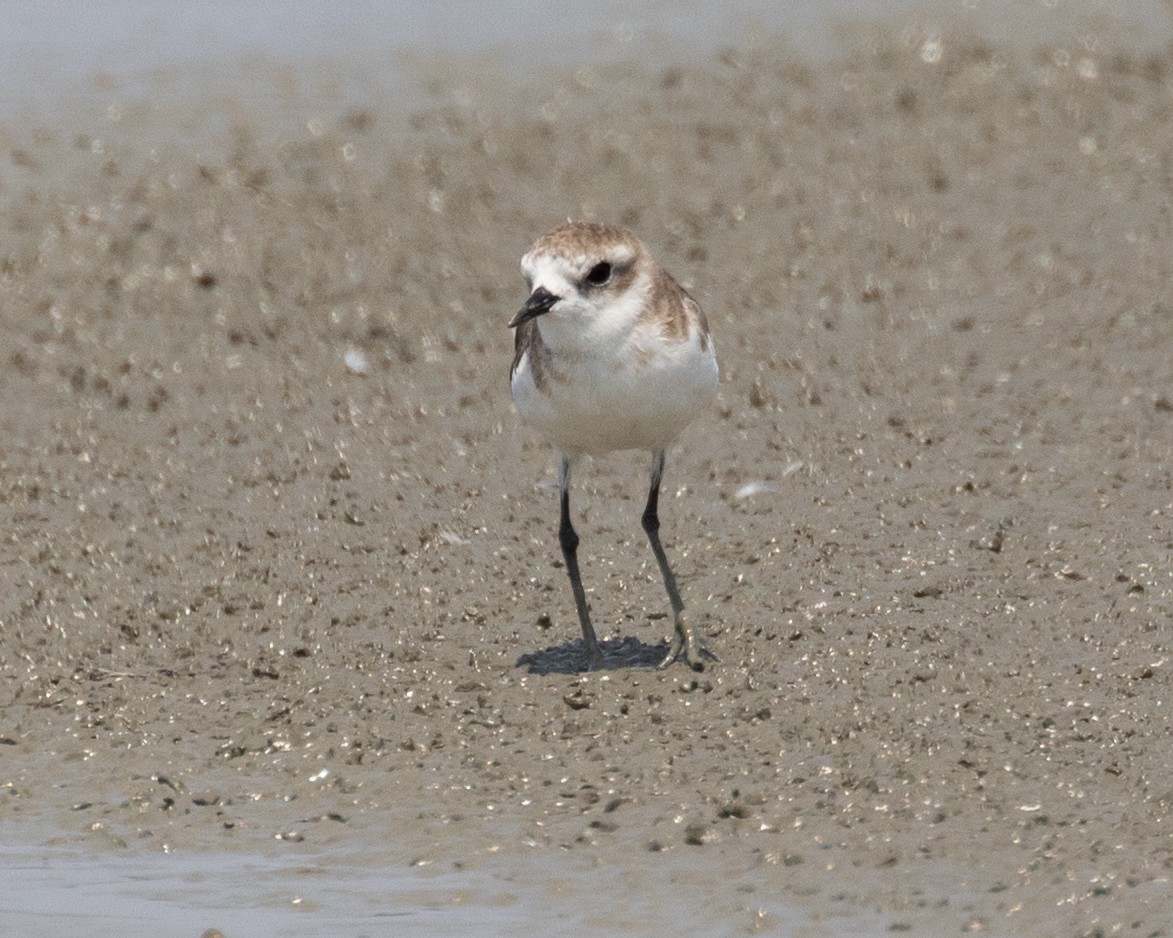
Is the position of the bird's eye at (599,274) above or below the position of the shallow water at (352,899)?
above

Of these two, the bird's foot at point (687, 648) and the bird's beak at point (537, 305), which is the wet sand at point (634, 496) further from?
the bird's beak at point (537, 305)

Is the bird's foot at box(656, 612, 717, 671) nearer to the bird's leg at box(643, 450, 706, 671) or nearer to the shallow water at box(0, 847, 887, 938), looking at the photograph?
the bird's leg at box(643, 450, 706, 671)

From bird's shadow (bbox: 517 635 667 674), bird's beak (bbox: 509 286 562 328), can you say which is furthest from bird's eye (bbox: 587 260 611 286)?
bird's shadow (bbox: 517 635 667 674)

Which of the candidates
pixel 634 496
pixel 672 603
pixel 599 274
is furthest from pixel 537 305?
pixel 634 496

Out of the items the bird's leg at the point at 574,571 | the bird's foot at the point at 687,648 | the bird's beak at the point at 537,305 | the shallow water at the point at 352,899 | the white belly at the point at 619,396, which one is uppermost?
the bird's beak at the point at 537,305

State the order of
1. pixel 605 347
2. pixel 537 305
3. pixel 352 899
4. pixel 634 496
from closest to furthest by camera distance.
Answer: pixel 352 899 < pixel 537 305 < pixel 605 347 < pixel 634 496

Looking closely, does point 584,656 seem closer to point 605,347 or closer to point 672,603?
point 672,603

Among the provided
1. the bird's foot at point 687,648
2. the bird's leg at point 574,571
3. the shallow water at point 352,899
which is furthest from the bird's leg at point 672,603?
the shallow water at point 352,899

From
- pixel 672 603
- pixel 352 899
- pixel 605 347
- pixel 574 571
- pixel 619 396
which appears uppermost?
pixel 605 347

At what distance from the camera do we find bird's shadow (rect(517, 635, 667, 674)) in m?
7.23

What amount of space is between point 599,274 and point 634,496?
6.92 feet

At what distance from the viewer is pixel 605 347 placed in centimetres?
665

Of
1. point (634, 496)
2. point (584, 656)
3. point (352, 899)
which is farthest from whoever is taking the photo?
point (634, 496)

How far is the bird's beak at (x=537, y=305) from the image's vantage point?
642 cm
